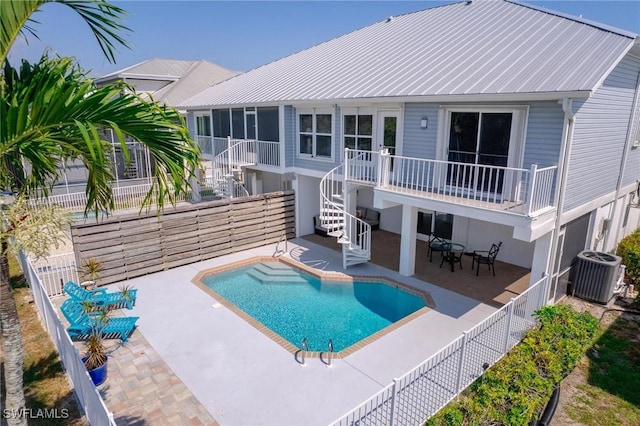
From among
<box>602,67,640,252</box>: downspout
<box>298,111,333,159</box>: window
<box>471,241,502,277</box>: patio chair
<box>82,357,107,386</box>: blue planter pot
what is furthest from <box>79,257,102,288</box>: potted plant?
<box>602,67,640,252</box>: downspout

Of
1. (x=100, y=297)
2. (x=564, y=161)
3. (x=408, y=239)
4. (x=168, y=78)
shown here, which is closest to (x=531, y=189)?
(x=564, y=161)

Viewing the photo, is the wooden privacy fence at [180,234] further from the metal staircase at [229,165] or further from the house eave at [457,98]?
the house eave at [457,98]

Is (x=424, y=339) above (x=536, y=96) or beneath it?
beneath

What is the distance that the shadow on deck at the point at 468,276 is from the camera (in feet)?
38.1

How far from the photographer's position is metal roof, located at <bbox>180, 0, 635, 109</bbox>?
942 cm

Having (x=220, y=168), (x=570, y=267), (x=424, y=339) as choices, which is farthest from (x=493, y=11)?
(x=220, y=168)

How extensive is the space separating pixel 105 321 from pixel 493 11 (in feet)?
51.5

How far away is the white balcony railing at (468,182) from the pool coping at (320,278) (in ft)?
9.91

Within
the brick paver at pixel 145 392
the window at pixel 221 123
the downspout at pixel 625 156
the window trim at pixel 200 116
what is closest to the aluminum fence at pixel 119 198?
the window at pixel 221 123

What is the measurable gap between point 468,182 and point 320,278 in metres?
5.63

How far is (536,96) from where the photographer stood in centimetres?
884

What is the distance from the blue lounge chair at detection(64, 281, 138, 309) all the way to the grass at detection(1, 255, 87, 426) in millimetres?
979

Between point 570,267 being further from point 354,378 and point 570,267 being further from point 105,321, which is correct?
point 105,321

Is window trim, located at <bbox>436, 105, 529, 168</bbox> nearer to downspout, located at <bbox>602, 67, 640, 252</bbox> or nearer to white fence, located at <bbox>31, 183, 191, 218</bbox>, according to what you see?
downspout, located at <bbox>602, 67, 640, 252</bbox>
